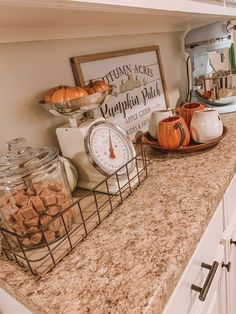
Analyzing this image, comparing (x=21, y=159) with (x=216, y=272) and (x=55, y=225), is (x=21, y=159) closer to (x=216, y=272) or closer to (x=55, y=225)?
(x=55, y=225)

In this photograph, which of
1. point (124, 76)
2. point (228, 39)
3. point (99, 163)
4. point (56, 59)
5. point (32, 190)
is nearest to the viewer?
point (32, 190)

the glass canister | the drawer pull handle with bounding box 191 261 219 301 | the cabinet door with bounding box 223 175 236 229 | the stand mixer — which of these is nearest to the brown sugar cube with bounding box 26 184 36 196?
the glass canister

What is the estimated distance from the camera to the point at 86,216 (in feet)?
1.91

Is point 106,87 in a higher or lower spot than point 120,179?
higher

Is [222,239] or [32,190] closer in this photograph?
[32,190]

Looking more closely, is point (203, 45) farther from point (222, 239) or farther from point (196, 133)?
point (222, 239)

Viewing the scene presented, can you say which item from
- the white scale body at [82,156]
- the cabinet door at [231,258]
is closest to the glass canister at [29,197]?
the white scale body at [82,156]

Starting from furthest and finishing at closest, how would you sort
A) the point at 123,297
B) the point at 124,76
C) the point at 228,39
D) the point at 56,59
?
the point at 228,39 < the point at 124,76 < the point at 56,59 < the point at 123,297

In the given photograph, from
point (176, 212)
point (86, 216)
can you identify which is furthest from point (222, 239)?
point (86, 216)

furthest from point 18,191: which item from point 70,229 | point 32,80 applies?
point 32,80

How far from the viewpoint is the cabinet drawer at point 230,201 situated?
2.24 feet

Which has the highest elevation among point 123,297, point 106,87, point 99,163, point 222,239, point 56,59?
point 56,59

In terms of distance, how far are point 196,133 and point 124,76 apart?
40 centimetres

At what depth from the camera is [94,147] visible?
2.09ft
